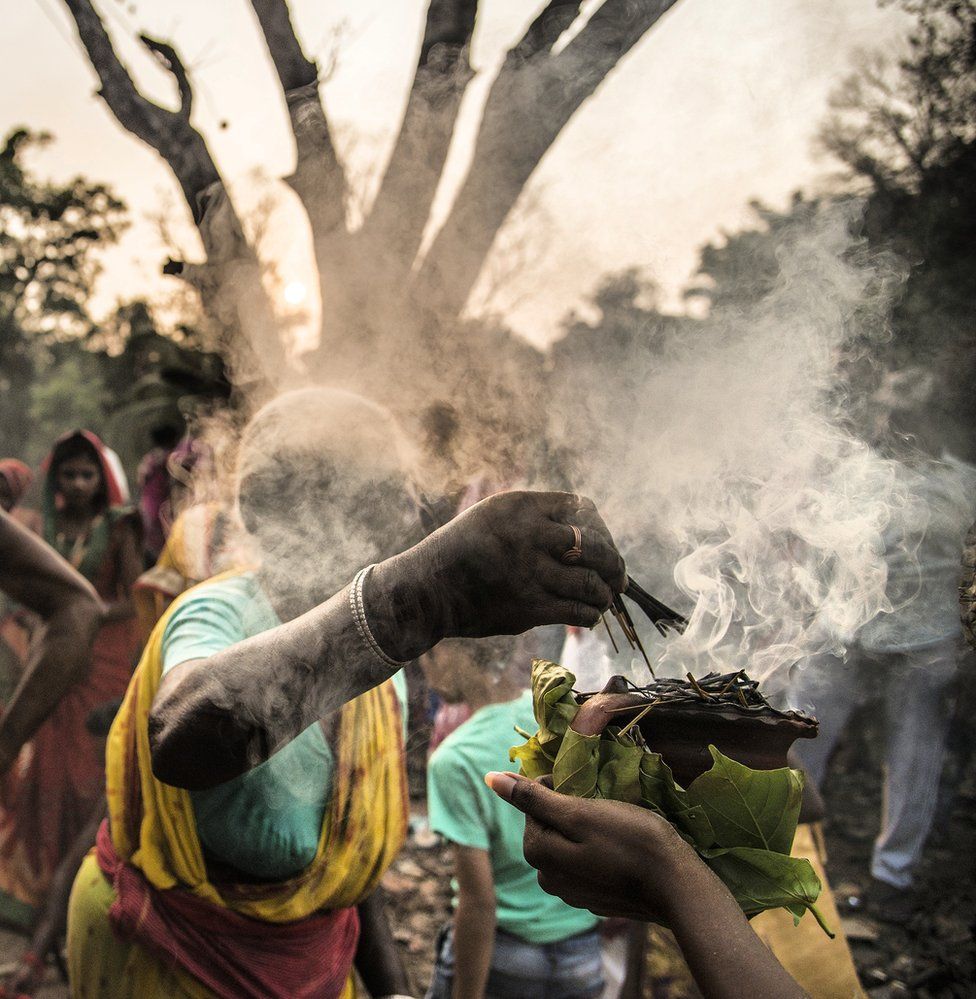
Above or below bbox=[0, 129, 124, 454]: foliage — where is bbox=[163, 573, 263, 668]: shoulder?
below

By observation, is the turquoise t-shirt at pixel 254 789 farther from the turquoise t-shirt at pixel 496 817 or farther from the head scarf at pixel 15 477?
the head scarf at pixel 15 477

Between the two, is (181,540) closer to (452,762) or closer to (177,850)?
Result: (452,762)

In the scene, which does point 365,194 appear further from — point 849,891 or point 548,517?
point 849,891

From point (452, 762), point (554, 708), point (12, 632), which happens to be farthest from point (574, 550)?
point (12, 632)

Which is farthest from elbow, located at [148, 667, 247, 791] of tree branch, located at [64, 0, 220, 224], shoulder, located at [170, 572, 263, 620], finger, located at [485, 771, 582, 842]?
tree branch, located at [64, 0, 220, 224]

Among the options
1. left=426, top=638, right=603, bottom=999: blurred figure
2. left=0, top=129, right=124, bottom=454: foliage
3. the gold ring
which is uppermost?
left=0, top=129, right=124, bottom=454: foliage

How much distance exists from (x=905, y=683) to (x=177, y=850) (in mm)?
4787

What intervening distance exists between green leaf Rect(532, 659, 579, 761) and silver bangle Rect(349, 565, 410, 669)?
0.30 metres

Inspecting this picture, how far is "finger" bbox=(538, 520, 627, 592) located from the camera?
5.32 ft

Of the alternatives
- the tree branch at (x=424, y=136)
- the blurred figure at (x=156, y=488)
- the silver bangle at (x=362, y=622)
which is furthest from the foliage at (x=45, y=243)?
the silver bangle at (x=362, y=622)

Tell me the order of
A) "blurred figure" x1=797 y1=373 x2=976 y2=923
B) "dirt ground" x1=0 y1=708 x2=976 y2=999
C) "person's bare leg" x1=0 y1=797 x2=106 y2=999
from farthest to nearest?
"dirt ground" x1=0 y1=708 x2=976 y2=999
"person's bare leg" x1=0 y1=797 x2=106 y2=999
"blurred figure" x1=797 y1=373 x2=976 y2=923

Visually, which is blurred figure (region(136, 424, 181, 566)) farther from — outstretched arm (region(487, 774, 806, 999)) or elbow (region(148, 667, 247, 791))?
outstretched arm (region(487, 774, 806, 999))

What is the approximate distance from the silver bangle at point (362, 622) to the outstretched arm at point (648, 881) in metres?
0.36

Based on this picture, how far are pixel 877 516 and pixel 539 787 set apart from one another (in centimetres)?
139
